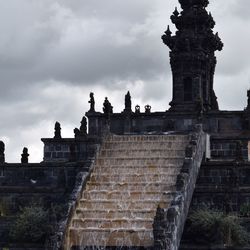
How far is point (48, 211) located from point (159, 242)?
7.72 m

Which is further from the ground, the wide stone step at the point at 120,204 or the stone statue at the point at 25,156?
the stone statue at the point at 25,156

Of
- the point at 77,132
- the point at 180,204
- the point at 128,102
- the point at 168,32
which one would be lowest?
the point at 180,204

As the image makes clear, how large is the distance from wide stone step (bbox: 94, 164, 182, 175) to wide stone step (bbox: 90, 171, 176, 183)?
251 mm

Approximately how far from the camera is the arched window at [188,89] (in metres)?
58.3

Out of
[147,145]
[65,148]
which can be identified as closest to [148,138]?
[147,145]

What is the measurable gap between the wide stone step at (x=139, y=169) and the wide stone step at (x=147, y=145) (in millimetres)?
1945

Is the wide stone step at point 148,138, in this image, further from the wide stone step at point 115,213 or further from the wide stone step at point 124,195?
the wide stone step at point 115,213

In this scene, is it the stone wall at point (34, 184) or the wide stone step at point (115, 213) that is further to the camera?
the stone wall at point (34, 184)

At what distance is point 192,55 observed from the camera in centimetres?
5834

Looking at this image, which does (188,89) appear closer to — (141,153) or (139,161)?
(141,153)

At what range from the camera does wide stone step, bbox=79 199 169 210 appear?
4281cm

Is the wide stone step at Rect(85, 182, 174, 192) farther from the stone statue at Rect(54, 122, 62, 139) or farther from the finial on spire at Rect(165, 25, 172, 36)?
the finial on spire at Rect(165, 25, 172, 36)

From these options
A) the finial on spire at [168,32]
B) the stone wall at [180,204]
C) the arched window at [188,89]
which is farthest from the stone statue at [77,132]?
the finial on spire at [168,32]

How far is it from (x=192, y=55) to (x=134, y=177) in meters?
15.5
